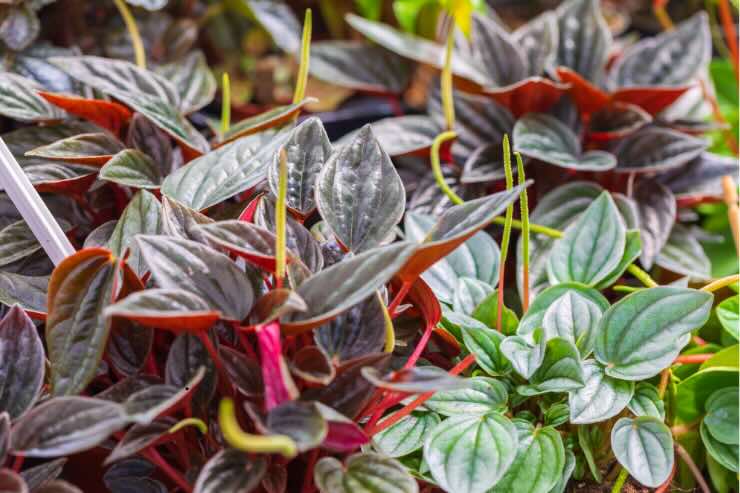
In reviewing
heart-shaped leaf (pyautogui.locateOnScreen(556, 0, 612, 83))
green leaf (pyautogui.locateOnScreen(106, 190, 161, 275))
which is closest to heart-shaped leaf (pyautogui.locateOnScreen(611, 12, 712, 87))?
heart-shaped leaf (pyautogui.locateOnScreen(556, 0, 612, 83))

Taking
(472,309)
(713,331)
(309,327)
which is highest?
(309,327)

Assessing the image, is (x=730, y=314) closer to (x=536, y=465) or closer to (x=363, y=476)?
(x=536, y=465)

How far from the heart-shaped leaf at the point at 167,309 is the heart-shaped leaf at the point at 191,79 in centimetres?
52

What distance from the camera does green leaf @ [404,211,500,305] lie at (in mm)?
839

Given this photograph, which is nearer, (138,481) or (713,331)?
(138,481)

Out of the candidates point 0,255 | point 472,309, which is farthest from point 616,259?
point 0,255

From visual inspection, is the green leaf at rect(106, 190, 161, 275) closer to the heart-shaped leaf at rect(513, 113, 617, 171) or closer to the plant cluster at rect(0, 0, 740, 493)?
the plant cluster at rect(0, 0, 740, 493)

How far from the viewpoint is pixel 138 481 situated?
2.19 ft

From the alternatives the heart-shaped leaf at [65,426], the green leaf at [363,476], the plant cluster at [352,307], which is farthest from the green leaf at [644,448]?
the heart-shaped leaf at [65,426]

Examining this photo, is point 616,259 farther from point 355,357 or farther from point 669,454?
point 355,357

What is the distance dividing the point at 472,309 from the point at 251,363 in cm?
29

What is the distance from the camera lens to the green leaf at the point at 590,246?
0.82 meters

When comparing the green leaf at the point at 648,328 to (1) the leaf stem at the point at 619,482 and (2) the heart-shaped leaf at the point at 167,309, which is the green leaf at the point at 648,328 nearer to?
(1) the leaf stem at the point at 619,482

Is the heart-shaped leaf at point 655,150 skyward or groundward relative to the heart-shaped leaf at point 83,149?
groundward
